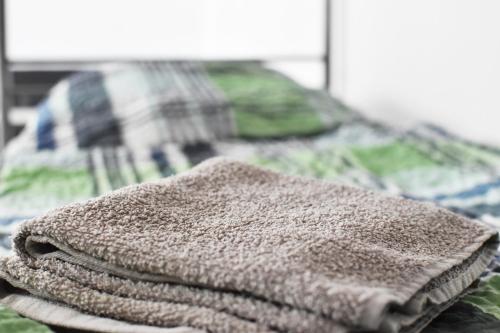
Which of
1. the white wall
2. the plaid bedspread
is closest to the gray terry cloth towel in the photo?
the plaid bedspread

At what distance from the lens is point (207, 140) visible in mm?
1965

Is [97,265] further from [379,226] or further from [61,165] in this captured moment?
[61,165]

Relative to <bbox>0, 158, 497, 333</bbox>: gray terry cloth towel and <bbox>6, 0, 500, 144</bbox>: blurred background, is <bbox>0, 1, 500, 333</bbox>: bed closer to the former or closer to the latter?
<bbox>6, 0, 500, 144</bbox>: blurred background

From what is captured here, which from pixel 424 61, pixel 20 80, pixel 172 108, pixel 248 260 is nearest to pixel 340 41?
pixel 424 61

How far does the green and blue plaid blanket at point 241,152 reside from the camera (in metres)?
1.49

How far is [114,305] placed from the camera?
A: 685mm

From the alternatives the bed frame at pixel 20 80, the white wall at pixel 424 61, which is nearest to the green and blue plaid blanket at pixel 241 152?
the white wall at pixel 424 61

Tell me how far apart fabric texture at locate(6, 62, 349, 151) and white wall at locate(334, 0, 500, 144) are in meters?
0.33

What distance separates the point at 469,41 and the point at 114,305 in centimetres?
172

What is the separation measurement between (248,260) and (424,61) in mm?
1878

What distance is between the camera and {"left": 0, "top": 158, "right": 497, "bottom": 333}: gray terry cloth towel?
0.61 meters

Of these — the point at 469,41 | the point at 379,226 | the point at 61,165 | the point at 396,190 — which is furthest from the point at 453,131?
the point at 379,226

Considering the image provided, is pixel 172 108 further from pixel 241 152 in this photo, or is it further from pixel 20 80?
pixel 20 80

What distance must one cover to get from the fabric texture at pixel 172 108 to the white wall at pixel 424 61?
33 cm
